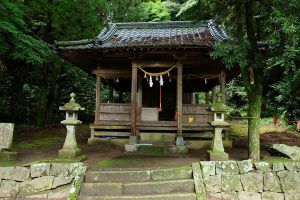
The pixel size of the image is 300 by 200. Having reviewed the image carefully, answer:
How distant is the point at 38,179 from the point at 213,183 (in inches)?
184

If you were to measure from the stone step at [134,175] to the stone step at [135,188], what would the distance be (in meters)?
0.27

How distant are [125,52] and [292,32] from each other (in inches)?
271

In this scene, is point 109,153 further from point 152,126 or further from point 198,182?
point 198,182

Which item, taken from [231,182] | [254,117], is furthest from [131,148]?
[254,117]

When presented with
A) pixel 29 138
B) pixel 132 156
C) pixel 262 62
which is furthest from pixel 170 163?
pixel 29 138

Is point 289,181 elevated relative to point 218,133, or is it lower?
lower

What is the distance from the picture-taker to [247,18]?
8.46 meters

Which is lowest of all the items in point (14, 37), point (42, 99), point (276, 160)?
point (276, 160)

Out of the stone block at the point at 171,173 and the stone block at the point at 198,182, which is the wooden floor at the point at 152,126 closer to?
the stone block at the point at 198,182

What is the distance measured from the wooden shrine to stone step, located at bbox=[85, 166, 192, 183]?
3736mm

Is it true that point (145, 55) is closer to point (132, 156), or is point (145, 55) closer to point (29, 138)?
point (132, 156)

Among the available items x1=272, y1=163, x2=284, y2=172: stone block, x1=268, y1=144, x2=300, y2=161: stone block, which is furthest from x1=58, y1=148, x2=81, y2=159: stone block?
x1=268, y1=144, x2=300, y2=161: stone block

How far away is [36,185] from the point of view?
301 inches

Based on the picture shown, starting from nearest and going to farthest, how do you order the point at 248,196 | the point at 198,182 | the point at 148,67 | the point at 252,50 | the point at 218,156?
the point at 198,182
the point at 248,196
the point at 218,156
the point at 252,50
the point at 148,67
